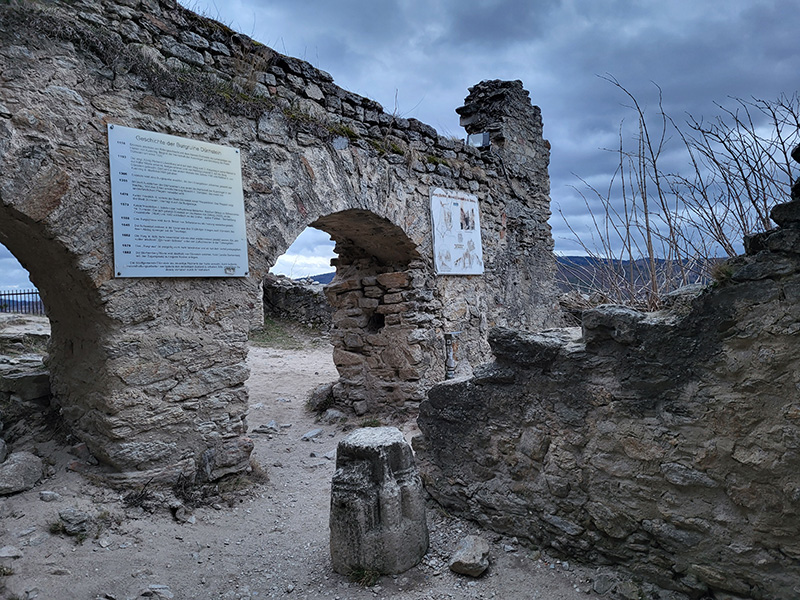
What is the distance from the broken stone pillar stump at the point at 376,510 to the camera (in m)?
2.69

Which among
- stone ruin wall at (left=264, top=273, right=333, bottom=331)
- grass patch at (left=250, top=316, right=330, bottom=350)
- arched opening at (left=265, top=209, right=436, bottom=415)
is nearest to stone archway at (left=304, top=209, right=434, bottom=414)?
arched opening at (left=265, top=209, right=436, bottom=415)

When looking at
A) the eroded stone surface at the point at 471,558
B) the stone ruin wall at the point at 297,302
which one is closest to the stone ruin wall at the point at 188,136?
the eroded stone surface at the point at 471,558

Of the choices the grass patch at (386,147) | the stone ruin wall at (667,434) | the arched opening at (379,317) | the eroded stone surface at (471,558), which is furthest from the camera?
the arched opening at (379,317)

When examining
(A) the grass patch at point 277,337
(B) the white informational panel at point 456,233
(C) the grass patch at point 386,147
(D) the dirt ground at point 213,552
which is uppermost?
(C) the grass patch at point 386,147

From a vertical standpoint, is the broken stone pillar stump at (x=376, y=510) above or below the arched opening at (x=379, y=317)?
below

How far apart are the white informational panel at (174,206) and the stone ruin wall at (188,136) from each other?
0.29 ft

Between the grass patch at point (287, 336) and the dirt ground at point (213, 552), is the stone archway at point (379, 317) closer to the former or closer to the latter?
the dirt ground at point (213, 552)

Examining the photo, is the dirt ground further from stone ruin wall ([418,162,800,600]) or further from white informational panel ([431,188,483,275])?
white informational panel ([431,188,483,275])

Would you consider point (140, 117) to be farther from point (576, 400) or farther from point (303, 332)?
point (303, 332)

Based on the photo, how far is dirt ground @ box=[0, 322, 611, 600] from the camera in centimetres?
257

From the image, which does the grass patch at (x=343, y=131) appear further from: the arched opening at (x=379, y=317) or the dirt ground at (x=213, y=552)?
the dirt ground at (x=213, y=552)

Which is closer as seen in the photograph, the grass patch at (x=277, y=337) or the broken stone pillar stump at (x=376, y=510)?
the broken stone pillar stump at (x=376, y=510)

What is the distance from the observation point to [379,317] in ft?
20.5

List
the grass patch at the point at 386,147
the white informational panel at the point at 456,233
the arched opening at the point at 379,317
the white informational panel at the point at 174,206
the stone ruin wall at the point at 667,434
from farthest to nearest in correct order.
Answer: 1. the white informational panel at the point at 456,233
2. the arched opening at the point at 379,317
3. the grass patch at the point at 386,147
4. the white informational panel at the point at 174,206
5. the stone ruin wall at the point at 667,434
